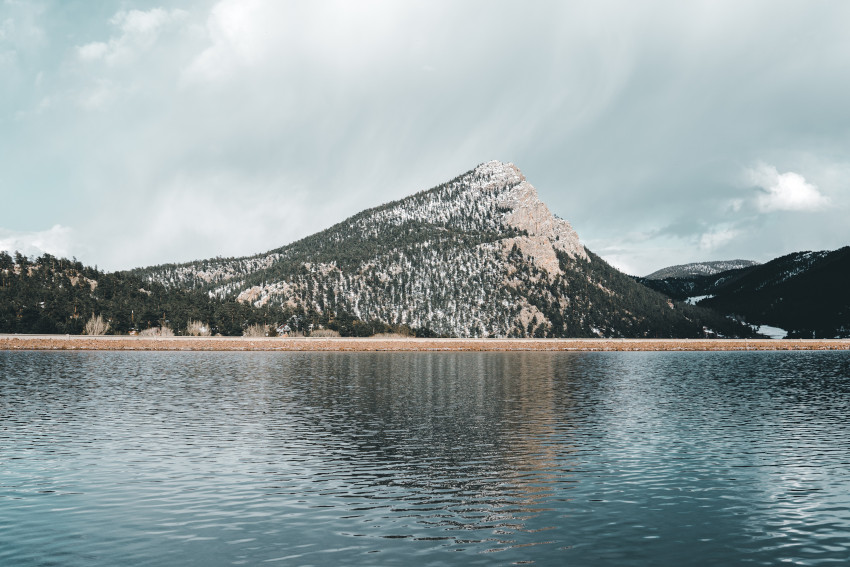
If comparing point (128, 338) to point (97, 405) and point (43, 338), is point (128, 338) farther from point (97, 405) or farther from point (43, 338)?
point (97, 405)

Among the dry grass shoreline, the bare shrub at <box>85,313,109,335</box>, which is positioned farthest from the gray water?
the bare shrub at <box>85,313,109,335</box>

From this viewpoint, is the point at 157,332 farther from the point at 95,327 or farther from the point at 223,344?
the point at 223,344

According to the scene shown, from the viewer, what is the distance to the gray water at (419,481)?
1941 centimetres

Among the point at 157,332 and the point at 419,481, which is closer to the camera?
the point at 419,481

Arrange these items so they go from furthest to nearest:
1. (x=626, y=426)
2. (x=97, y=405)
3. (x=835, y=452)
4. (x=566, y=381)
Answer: (x=566, y=381), (x=97, y=405), (x=626, y=426), (x=835, y=452)

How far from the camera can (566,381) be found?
265ft

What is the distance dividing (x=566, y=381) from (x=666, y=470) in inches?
2011

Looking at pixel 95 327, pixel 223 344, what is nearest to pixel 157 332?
pixel 95 327

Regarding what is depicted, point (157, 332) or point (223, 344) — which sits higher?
point (157, 332)

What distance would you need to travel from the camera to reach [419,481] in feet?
90.8

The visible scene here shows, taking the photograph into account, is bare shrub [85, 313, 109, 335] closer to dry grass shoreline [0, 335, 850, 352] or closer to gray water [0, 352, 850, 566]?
dry grass shoreline [0, 335, 850, 352]

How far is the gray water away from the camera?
63.7 ft

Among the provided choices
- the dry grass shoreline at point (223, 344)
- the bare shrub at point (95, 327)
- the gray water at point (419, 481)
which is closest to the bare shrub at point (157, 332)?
the bare shrub at point (95, 327)

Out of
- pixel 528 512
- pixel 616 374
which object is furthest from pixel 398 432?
pixel 616 374
